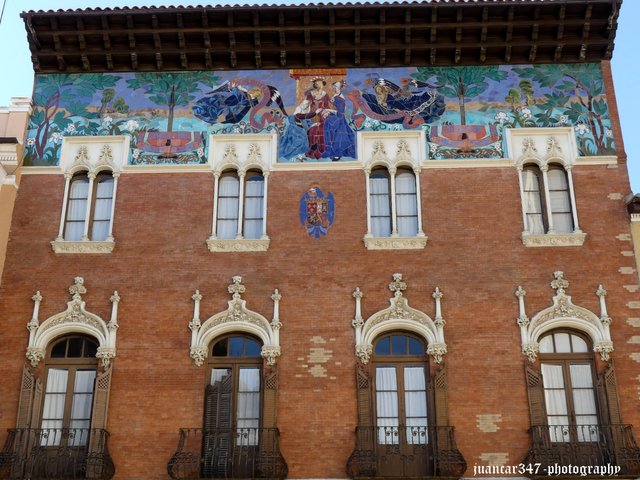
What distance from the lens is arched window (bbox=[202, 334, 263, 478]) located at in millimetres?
16219

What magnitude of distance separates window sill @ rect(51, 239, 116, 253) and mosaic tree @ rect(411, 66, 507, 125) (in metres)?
7.79

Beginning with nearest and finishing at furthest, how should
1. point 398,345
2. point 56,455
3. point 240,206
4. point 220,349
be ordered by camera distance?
point 56,455, point 398,345, point 220,349, point 240,206

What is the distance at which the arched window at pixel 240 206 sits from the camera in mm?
18484

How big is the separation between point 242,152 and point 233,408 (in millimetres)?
5608

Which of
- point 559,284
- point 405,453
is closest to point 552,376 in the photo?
point 559,284

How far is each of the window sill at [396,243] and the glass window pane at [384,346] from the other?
75.0 inches

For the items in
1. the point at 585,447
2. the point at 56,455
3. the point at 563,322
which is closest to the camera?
the point at 585,447

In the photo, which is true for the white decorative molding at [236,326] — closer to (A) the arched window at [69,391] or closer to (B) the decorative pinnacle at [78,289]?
(A) the arched window at [69,391]

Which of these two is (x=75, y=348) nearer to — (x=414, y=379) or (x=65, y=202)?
(x=65, y=202)

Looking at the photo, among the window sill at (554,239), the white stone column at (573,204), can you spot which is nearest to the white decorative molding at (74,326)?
the window sill at (554,239)

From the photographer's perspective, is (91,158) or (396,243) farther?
(91,158)

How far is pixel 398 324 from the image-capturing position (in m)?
17.3

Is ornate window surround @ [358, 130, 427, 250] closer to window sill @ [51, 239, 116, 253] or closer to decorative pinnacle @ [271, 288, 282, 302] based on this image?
decorative pinnacle @ [271, 288, 282, 302]

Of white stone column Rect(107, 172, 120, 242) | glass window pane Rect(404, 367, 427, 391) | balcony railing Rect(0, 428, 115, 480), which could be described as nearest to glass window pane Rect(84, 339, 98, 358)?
balcony railing Rect(0, 428, 115, 480)
